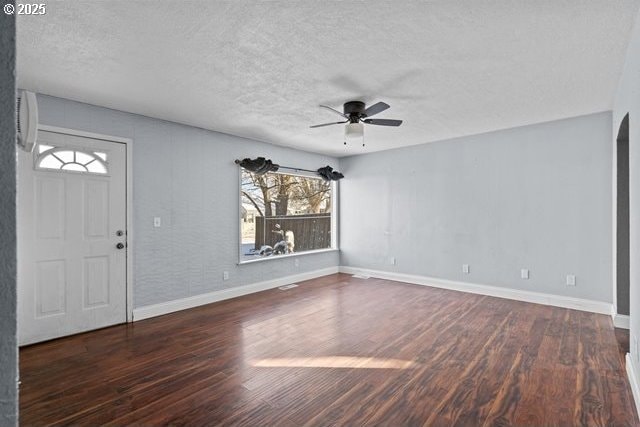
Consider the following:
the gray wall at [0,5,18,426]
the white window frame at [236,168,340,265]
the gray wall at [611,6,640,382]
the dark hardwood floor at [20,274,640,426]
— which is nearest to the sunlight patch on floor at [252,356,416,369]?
the dark hardwood floor at [20,274,640,426]

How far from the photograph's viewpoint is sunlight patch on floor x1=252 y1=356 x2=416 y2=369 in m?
2.67

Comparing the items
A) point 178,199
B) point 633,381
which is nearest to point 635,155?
point 633,381

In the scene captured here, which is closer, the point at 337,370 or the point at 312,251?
→ the point at 337,370

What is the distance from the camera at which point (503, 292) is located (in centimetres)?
475

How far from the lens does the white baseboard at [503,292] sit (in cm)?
407

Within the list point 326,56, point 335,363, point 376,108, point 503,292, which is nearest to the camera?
point 326,56

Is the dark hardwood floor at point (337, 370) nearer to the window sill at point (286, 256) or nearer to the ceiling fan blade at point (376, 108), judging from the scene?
the window sill at point (286, 256)

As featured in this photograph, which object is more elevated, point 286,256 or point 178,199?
point 178,199

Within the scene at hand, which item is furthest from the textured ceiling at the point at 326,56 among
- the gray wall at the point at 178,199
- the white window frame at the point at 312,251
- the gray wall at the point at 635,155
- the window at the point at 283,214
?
the window at the point at 283,214

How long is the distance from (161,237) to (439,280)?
167 inches

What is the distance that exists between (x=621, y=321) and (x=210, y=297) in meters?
4.84

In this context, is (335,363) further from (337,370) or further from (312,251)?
(312,251)

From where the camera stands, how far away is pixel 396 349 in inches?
118

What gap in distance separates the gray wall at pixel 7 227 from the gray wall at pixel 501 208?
5243 mm
